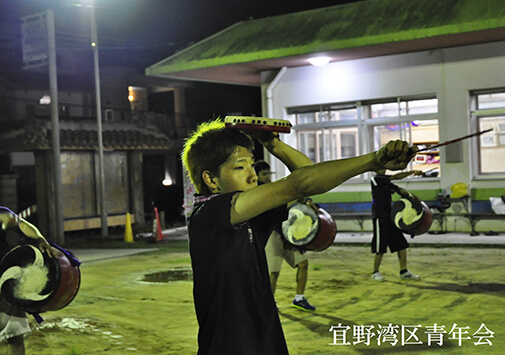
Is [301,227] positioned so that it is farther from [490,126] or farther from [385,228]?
[490,126]

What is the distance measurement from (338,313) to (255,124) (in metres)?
5.57

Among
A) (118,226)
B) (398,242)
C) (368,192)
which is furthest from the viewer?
(118,226)

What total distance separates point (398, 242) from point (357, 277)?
3.52 ft

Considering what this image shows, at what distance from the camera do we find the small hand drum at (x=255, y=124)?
2814mm

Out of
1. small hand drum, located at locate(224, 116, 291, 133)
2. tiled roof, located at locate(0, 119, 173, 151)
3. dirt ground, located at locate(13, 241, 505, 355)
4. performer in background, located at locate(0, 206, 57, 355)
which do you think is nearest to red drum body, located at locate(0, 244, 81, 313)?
performer in background, located at locate(0, 206, 57, 355)

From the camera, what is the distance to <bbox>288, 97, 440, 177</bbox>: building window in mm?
16469

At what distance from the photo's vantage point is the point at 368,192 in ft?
56.7

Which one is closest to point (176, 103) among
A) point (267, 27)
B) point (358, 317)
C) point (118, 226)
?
point (118, 226)

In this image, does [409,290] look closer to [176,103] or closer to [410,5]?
[410,5]

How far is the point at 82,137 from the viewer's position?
21984mm

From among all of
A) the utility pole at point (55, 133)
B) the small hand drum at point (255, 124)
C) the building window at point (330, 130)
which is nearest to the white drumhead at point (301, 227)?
the small hand drum at point (255, 124)

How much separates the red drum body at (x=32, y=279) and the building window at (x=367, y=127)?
1190 cm

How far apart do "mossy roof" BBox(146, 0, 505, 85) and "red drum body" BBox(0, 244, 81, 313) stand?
11.1 m

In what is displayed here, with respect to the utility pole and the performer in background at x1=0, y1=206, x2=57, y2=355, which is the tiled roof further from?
the performer in background at x1=0, y1=206, x2=57, y2=355
